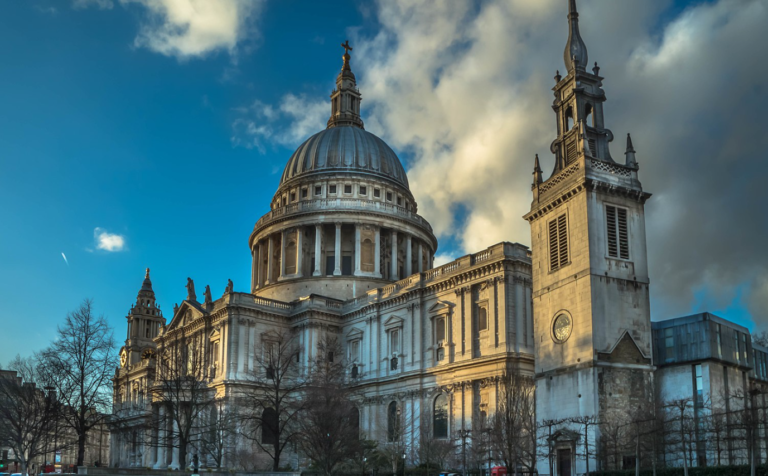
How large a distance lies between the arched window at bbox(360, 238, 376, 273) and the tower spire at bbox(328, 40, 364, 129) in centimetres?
2242

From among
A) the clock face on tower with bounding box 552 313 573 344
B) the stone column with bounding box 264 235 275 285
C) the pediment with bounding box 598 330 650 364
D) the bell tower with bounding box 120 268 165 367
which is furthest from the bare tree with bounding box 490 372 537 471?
the bell tower with bounding box 120 268 165 367

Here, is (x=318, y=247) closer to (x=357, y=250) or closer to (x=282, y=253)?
(x=357, y=250)

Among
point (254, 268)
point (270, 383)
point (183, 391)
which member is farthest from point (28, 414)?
point (254, 268)

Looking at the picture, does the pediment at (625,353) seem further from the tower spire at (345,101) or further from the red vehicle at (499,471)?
the tower spire at (345,101)

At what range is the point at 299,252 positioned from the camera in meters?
92.9

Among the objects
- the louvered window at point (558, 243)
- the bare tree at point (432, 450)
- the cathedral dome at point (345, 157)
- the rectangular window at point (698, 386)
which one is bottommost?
the bare tree at point (432, 450)

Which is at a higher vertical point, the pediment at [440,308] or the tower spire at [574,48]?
the tower spire at [574,48]

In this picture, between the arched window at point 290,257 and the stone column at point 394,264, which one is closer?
the stone column at point 394,264

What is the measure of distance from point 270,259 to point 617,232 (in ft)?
180

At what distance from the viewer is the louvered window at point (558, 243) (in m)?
51.2

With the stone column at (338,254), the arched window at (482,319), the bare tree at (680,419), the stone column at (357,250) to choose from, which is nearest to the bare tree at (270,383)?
the stone column at (338,254)

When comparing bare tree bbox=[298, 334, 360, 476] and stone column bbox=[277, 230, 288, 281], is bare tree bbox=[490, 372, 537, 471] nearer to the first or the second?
bare tree bbox=[298, 334, 360, 476]

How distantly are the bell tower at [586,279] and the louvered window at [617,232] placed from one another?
69mm

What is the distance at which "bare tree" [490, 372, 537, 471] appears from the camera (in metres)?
48.0
